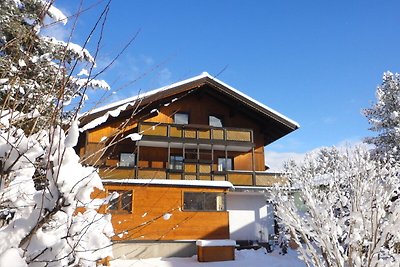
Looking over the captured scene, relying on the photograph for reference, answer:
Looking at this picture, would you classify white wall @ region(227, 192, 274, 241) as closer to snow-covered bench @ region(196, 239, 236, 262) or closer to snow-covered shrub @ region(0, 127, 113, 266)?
snow-covered bench @ region(196, 239, 236, 262)

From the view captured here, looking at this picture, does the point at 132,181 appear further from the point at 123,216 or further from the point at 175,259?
the point at 175,259

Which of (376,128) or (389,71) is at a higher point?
(389,71)

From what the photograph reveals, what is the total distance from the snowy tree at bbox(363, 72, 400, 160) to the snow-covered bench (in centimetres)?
1507

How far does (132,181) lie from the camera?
14.7 m

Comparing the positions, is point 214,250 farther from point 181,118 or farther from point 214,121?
point 214,121

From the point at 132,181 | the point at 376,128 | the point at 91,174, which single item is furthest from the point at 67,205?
the point at 376,128

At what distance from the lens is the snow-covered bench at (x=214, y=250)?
557 inches

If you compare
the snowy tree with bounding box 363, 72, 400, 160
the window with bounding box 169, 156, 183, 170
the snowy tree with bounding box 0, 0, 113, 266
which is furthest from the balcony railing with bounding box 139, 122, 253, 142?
the snowy tree with bounding box 0, 0, 113, 266

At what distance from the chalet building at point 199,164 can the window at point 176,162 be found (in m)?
0.05

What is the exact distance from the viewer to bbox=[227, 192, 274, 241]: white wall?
18.7 m

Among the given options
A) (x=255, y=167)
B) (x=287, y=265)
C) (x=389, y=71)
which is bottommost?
(x=287, y=265)

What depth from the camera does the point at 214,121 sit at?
21703 mm

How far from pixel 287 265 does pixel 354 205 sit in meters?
10.9

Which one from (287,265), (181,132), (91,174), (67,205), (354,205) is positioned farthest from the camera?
(181,132)
